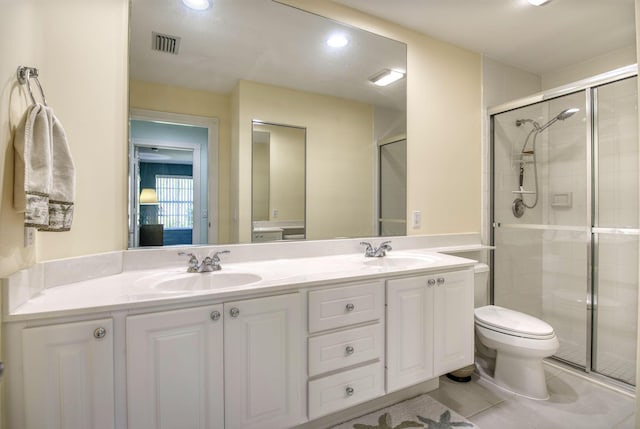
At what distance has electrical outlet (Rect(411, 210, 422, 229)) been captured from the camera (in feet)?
7.32

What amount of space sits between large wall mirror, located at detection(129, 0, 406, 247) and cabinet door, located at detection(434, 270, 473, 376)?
0.59 m

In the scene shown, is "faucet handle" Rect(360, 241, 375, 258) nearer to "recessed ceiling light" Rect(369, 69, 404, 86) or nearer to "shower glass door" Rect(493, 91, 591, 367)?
"recessed ceiling light" Rect(369, 69, 404, 86)

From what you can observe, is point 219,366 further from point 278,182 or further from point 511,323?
point 511,323

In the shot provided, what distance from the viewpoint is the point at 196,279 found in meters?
1.43

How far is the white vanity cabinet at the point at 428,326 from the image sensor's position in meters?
1.54

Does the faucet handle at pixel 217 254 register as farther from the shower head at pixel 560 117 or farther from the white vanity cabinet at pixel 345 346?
the shower head at pixel 560 117

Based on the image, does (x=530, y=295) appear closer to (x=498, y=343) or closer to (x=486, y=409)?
(x=498, y=343)

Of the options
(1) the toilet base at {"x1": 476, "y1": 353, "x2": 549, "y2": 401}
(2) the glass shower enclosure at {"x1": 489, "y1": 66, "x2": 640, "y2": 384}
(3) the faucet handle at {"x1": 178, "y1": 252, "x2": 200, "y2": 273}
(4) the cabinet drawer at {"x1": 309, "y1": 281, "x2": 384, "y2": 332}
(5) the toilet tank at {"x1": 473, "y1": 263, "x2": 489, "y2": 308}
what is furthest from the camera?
(5) the toilet tank at {"x1": 473, "y1": 263, "x2": 489, "y2": 308}

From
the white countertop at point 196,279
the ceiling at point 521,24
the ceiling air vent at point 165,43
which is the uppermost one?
the ceiling at point 521,24

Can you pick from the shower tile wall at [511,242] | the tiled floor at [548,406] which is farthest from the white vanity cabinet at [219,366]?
the shower tile wall at [511,242]

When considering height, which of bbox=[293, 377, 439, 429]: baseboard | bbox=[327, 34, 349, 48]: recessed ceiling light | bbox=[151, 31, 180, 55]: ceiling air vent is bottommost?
bbox=[293, 377, 439, 429]: baseboard

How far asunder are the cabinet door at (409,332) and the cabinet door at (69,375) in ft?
3.72

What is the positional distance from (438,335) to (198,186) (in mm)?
1482

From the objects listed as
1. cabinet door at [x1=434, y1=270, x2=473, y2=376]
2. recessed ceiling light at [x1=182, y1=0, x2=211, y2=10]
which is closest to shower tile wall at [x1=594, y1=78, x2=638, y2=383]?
cabinet door at [x1=434, y1=270, x2=473, y2=376]
